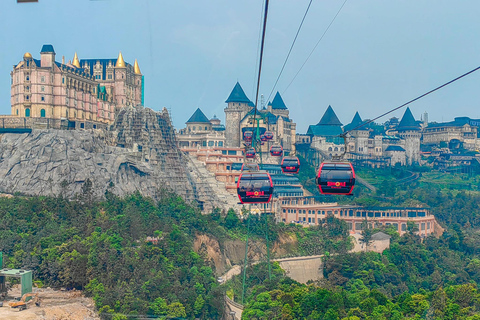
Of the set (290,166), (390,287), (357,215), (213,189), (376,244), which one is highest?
(290,166)

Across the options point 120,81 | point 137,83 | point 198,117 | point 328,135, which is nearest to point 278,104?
point 328,135

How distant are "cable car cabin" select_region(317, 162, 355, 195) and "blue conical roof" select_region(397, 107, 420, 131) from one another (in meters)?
100

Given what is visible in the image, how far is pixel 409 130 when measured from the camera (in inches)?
5438

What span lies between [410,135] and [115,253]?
80.7 meters

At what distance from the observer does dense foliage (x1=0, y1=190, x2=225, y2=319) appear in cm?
6178

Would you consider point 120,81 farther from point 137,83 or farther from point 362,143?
point 362,143

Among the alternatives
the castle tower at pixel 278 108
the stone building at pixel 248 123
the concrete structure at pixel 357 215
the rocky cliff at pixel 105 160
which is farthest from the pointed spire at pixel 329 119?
the rocky cliff at pixel 105 160

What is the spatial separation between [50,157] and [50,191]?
430 cm

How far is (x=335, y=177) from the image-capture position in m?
40.5

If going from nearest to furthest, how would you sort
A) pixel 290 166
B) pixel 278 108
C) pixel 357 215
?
1. pixel 290 166
2. pixel 357 215
3. pixel 278 108

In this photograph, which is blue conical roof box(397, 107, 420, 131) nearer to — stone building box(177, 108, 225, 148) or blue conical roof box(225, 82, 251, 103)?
blue conical roof box(225, 82, 251, 103)

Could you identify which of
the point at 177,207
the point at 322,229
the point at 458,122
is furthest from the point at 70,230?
the point at 458,122

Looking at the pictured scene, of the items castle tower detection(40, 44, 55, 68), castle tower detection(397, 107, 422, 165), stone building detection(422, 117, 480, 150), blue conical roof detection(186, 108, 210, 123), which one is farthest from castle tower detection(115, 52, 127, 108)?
stone building detection(422, 117, 480, 150)

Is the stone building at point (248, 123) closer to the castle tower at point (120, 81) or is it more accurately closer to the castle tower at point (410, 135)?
the castle tower at point (120, 81)
